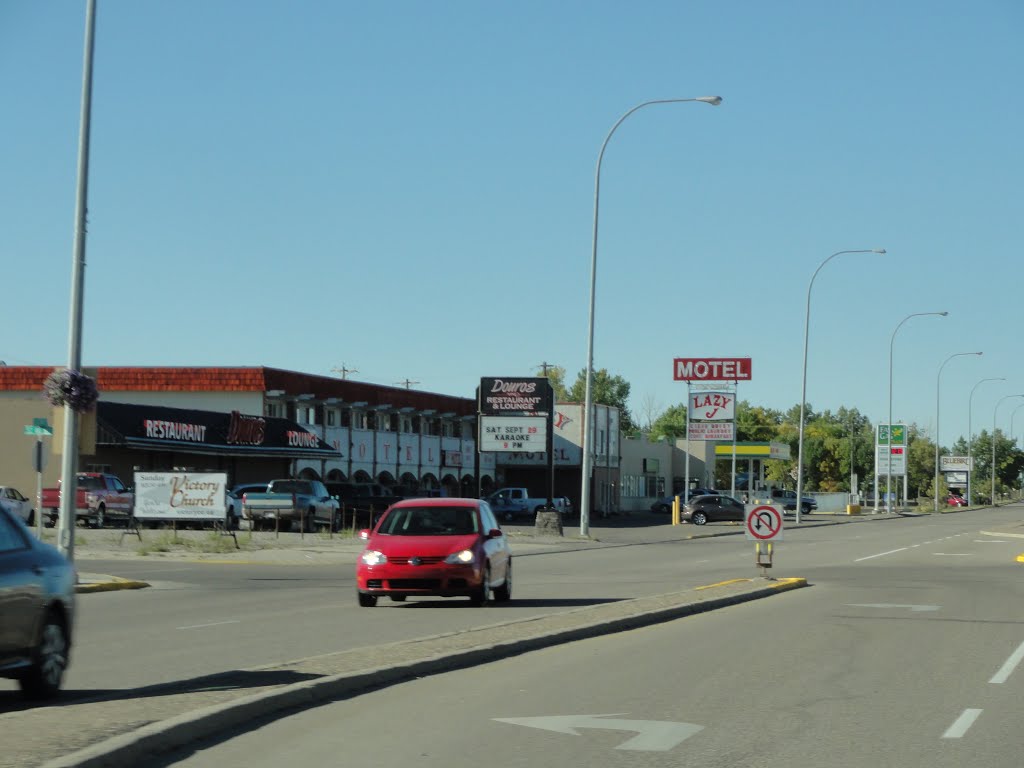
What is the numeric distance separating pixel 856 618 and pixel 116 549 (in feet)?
75.1

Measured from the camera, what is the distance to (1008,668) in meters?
13.3

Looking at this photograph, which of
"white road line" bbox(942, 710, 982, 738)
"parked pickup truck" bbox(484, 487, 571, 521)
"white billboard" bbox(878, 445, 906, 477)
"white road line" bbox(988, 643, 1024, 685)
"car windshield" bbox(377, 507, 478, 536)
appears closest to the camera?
"white road line" bbox(942, 710, 982, 738)

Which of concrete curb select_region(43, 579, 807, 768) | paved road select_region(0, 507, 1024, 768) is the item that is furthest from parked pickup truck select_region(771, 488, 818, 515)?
concrete curb select_region(43, 579, 807, 768)

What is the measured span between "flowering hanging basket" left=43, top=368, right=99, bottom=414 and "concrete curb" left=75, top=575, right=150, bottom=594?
2.93 metres

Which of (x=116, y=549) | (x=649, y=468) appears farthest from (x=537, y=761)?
(x=649, y=468)

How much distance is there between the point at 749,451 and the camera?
4350 inches

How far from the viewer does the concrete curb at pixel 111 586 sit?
23.5 m

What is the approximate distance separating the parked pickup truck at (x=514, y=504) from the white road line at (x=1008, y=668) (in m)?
57.2

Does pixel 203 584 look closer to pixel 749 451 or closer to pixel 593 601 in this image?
pixel 593 601

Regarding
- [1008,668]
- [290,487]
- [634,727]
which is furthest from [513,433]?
[634,727]

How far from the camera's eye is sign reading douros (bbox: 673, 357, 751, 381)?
8888cm

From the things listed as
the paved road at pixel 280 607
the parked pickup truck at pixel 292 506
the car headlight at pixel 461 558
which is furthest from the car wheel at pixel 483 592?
the parked pickup truck at pixel 292 506

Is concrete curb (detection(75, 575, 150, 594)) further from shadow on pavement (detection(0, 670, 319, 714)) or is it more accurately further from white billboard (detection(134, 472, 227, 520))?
white billboard (detection(134, 472, 227, 520))

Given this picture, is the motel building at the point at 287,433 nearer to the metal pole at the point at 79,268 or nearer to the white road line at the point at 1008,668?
the metal pole at the point at 79,268
